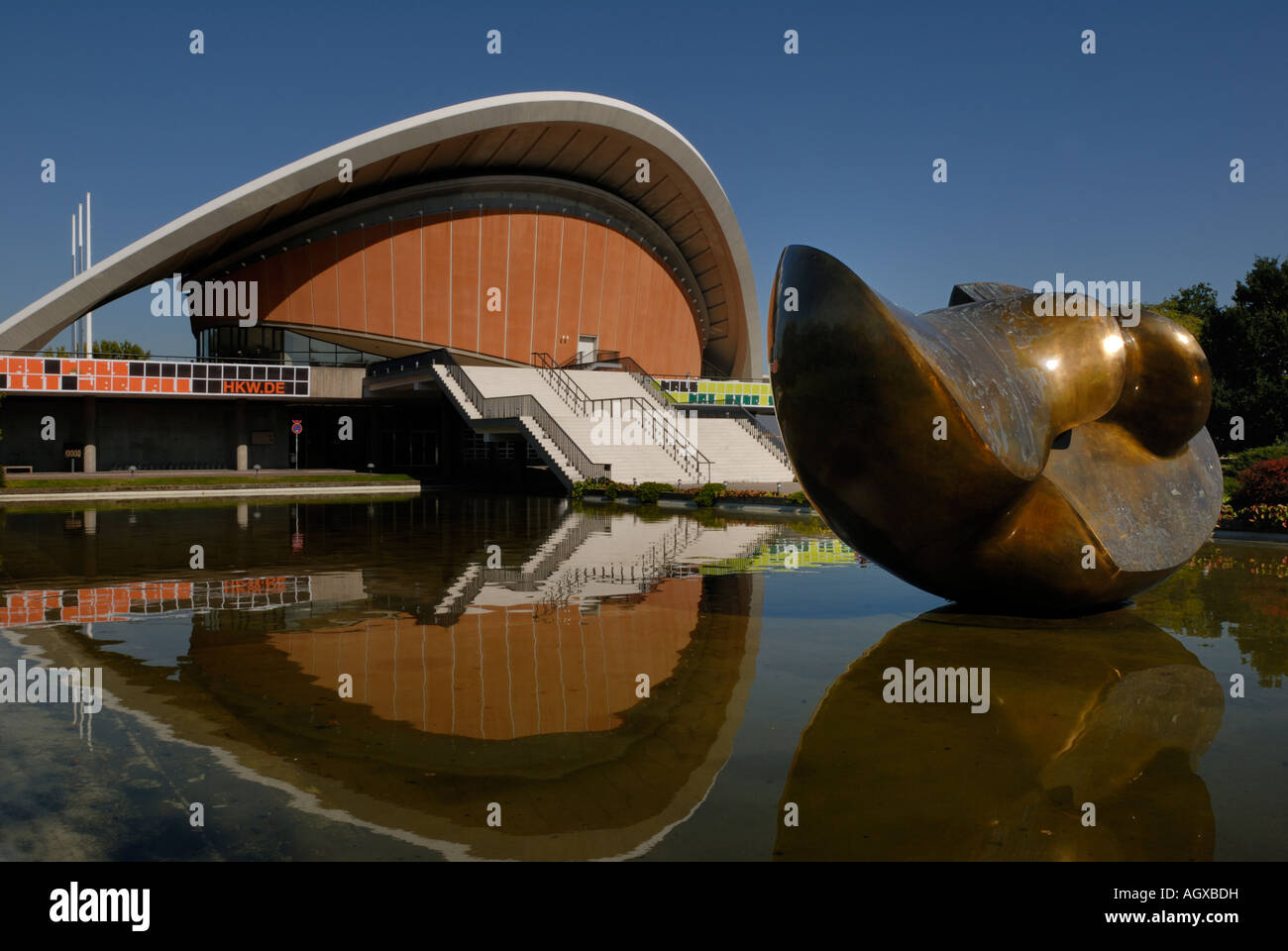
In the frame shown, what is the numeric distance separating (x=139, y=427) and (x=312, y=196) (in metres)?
12.4

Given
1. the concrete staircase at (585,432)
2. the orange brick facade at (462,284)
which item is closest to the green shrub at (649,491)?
the concrete staircase at (585,432)

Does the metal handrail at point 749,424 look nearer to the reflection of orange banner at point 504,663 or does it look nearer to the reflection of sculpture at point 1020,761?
the reflection of orange banner at point 504,663

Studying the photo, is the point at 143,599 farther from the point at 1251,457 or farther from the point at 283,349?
the point at 283,349

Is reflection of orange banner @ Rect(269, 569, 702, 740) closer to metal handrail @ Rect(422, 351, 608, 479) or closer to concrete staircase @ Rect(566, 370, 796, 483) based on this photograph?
metal handrail @ Rect(422, 351, 608, 479)

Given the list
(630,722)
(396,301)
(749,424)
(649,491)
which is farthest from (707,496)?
(396,301)

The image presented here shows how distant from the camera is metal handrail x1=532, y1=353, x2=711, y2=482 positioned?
107ft

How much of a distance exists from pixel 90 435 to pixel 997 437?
39866 millimetres

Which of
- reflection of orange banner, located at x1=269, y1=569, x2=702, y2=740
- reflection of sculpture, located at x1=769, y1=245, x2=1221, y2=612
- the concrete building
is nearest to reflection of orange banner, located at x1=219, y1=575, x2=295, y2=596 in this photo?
reflection of orange banner, located at x1=269, y1=569, x2=702, y2=740

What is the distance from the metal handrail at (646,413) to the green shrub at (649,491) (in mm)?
4704

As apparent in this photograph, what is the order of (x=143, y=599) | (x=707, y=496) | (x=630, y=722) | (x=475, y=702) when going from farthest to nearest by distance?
(x=707, y=496) < (x=143, y=599) < (x=475, y=702) < (x=630, y=722)

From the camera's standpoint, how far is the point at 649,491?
26.7 meters

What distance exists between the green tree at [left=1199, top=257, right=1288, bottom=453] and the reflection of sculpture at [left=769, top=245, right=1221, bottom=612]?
3444 cm
